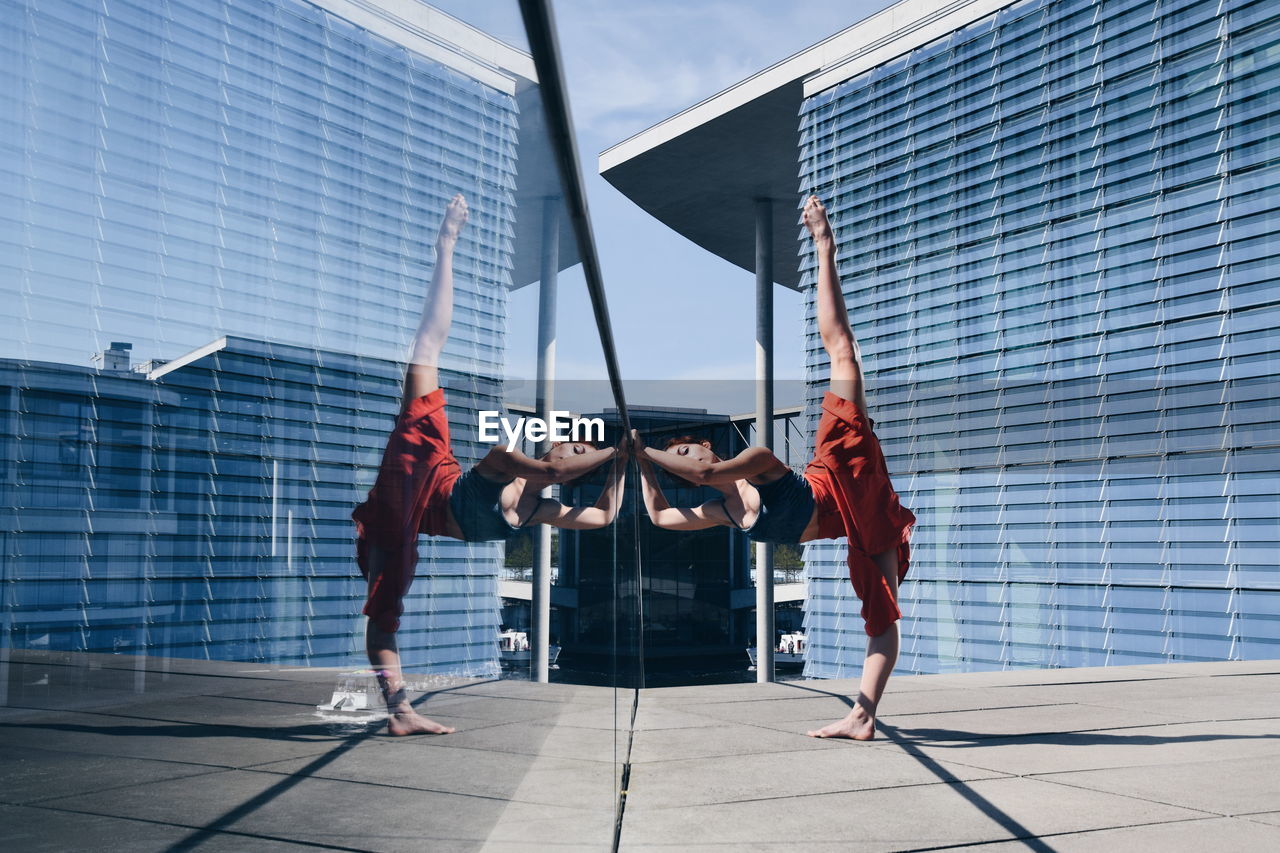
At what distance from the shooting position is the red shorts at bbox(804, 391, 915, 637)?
4992 millimetres

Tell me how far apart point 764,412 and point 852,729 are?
1014 centimetres

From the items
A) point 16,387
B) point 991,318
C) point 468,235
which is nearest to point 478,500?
point 468,235

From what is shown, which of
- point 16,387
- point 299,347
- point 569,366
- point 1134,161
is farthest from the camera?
point 1134,161

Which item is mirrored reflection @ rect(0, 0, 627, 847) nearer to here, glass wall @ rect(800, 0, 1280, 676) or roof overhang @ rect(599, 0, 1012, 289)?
glass wall @ rect(800, 0, 1280, 676)

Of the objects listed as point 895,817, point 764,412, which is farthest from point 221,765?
point 764,412

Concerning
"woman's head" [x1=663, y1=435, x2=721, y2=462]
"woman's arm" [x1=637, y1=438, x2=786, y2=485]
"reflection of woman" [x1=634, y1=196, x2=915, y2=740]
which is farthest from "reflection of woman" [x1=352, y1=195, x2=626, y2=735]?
"woman's head" [x1=663, y1=435, x2=721, y2=462]

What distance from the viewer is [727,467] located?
17.1 feet

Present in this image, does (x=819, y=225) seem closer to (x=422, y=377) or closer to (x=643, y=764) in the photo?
(x=643, y=764)

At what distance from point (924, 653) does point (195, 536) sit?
12610 millimetres

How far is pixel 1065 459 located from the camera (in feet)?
34.4

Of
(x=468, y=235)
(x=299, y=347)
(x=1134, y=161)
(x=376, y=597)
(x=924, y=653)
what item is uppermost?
(x=1134, y=161)

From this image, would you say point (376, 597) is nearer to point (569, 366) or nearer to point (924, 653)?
point (569, 366)

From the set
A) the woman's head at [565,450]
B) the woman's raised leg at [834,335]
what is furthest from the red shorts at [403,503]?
the woman's raised leg at [834,335]

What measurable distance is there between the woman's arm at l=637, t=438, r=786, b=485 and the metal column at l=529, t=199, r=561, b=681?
375 centimetres
